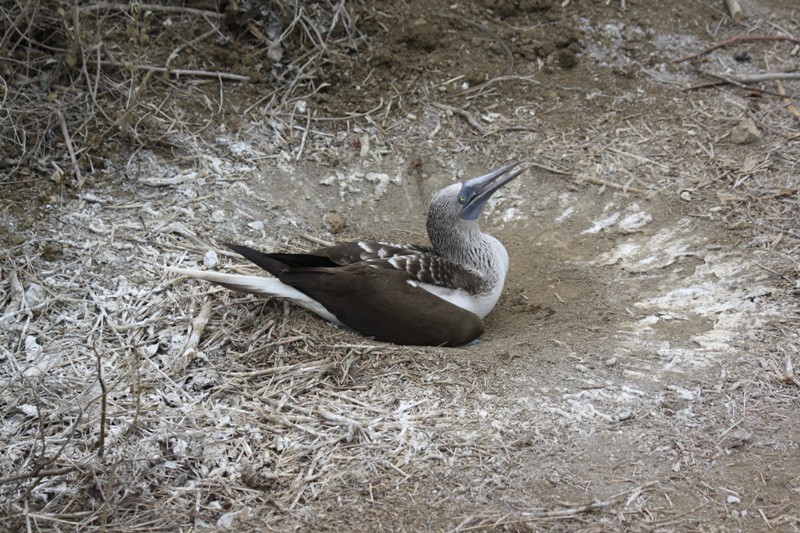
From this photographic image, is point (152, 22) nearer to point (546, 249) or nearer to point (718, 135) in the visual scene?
point (546, 249)

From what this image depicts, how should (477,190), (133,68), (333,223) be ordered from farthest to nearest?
(333,223), (133,68), (477,190)

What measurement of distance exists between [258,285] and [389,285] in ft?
2.44

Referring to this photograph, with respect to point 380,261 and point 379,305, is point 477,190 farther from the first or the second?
point 379,305

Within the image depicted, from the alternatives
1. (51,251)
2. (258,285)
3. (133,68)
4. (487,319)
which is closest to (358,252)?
(258,285)

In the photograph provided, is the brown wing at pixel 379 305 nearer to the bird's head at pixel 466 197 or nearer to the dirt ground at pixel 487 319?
the dirt ground at pixel 487 319

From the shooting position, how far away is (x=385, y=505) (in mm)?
3193

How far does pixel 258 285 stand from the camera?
4430 mm

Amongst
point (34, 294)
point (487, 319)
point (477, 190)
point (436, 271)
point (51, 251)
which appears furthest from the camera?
point (487, 319)

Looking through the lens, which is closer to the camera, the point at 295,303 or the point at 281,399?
the point at 281,399

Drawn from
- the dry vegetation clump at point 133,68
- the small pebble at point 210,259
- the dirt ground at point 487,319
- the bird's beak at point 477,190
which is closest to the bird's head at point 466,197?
the bird's beak at point 477,190

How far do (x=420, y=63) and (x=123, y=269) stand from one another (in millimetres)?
3021

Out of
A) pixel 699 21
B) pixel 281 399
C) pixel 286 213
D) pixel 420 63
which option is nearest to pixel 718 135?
pixel 699 21

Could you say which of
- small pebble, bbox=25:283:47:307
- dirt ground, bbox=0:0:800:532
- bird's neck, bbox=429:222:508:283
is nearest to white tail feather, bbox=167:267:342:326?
dirt ground, bbox=0:0:800:532

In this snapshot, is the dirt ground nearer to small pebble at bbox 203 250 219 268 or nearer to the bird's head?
small pebble at bbox 203 250 219 268
